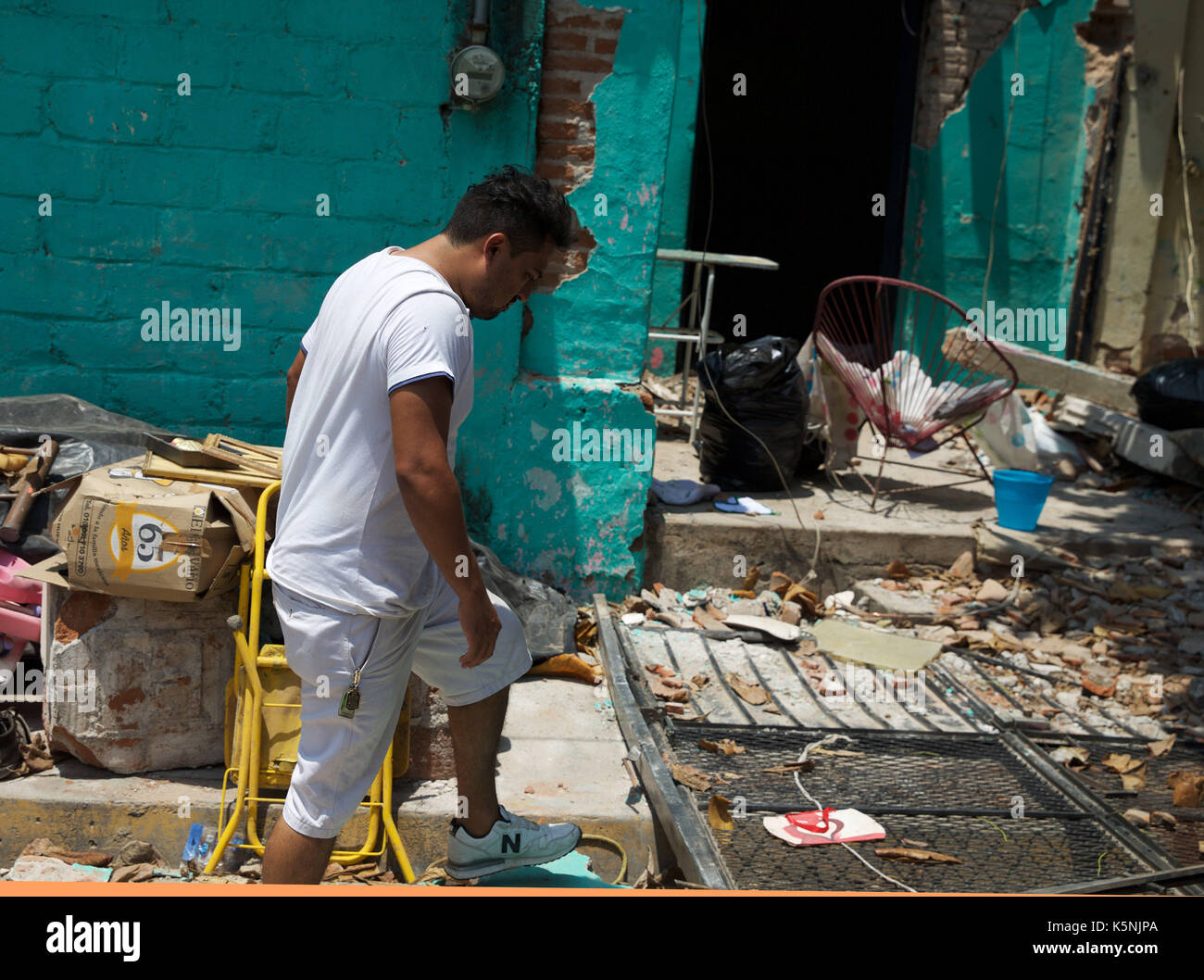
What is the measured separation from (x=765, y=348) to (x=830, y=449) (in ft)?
2.91

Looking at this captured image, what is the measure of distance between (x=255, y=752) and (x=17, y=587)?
Result: 4.11 ft

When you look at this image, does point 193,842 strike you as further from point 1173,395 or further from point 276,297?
point 1173,395

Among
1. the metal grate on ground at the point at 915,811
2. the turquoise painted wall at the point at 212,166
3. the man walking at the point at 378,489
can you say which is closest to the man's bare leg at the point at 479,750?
the man walking at the point at 378,489

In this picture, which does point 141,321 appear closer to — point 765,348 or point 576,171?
point 576,171

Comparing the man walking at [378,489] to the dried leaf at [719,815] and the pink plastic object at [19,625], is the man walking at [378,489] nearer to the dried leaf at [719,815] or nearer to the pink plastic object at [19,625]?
the dried leaf at [719,815]

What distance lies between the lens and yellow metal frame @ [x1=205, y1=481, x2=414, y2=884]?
3131 millimetres

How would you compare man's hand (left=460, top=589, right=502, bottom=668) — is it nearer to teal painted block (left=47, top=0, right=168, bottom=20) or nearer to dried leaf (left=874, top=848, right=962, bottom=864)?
dried leaf (left=874, top=848, right=962, bottom=864)

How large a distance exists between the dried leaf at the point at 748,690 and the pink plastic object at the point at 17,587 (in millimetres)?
2644

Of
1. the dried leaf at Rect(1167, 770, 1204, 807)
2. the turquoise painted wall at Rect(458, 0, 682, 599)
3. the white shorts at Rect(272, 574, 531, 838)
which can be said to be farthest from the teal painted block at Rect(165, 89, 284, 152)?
the dried leaf at Rect(1167, 770, 1204, 807)

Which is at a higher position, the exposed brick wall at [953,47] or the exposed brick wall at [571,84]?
the exposed brick wall at [953,47]

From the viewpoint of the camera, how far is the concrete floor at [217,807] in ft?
10.9

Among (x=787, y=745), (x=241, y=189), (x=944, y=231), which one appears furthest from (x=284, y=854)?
(x=944, y=231)

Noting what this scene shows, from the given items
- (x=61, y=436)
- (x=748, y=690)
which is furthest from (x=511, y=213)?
(x=748, y=690)

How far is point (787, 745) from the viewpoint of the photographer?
4047 millimetres
